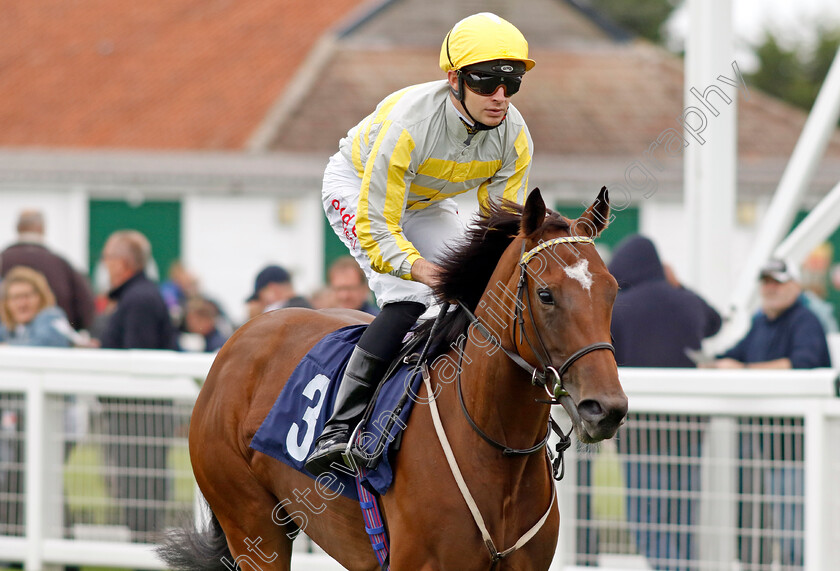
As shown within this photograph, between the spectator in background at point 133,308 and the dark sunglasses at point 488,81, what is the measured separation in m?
3.77

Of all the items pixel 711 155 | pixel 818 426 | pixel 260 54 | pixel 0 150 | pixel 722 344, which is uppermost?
pixel 260 54

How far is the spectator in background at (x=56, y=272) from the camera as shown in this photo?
7641 mm

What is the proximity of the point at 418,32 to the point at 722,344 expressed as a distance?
16247 mm

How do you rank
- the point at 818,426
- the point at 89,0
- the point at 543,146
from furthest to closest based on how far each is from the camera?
1. the point at 89,0
2. the point at 543,146
3. the point at 818,426

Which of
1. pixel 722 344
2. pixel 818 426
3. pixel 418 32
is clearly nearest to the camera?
pixel 818 426

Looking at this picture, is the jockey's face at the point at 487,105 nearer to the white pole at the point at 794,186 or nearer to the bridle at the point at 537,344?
the bridle at the point at 537,344

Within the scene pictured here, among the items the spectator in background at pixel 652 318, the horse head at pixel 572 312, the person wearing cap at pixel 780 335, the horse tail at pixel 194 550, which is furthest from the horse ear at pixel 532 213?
the person wearing cap at pixel 780 335

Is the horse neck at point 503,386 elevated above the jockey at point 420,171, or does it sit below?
A: below

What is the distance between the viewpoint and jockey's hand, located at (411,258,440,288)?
348 cm

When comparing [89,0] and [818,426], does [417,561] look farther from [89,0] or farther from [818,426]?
[89,0]

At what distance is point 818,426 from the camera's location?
477 cm

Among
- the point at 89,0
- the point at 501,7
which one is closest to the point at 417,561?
the point at 501,7

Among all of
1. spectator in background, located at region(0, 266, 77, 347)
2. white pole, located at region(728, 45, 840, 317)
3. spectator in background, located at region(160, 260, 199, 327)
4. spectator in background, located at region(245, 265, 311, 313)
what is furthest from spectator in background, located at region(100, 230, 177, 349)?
spectator in background, located at region(160, 260, 199, 327)

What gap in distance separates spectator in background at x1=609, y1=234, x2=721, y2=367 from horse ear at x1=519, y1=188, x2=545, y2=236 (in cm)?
256
